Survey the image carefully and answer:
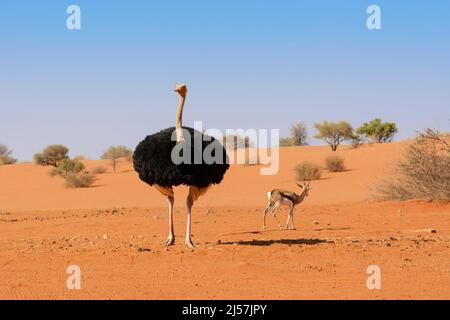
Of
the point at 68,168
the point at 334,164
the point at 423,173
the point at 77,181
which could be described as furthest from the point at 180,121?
the point at 68,168

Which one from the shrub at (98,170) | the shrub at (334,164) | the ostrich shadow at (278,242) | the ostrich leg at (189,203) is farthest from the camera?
the shrub at (98,170)

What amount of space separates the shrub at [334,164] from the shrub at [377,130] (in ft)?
75.2

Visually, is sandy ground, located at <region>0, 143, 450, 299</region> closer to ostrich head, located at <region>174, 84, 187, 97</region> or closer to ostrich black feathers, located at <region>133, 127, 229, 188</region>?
ostrich black feathers, located at <region>133, 127, 229, 188</region>

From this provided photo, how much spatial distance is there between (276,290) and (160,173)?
3713 mm

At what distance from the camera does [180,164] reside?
11.5 meters

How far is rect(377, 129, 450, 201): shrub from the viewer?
2253cm

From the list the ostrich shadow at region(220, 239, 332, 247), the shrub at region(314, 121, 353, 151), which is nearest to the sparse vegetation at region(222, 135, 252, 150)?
the shrub at region(314, 121, 353, 151)

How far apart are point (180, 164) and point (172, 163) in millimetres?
173

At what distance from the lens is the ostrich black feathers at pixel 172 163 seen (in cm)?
1160

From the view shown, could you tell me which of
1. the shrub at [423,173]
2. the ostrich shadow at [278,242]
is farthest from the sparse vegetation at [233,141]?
the ostrich shadow at [278,242]

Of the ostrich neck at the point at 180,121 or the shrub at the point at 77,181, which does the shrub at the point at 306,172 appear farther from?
the ostrich neck at the point at 180,121
